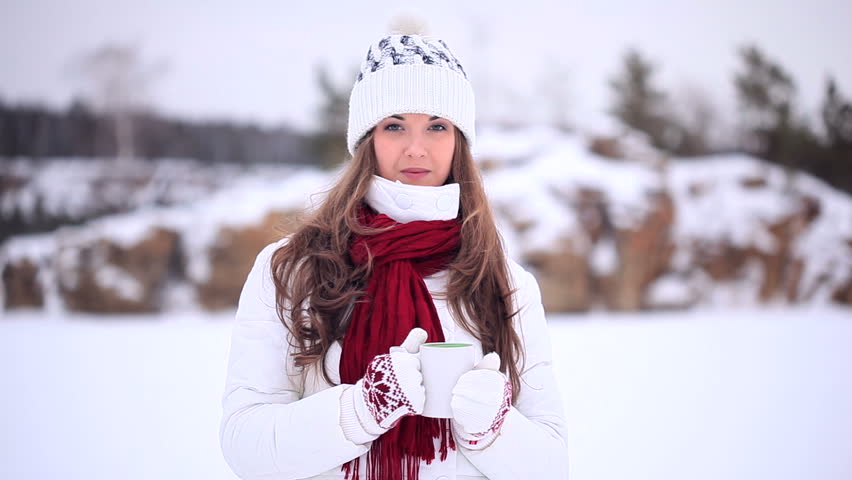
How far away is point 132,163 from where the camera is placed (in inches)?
469

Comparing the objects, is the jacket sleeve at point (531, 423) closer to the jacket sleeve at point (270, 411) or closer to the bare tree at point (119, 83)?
the jacket sleeve at point (270, 411)

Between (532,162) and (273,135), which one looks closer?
(532,162)

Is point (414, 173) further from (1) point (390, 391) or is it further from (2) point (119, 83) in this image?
(2) point (119, 83)

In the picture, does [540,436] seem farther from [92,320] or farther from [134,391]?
[92,320]

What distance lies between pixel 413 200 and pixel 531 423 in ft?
1.73

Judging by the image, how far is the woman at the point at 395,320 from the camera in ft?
3.65

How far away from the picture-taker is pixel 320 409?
3.65ft

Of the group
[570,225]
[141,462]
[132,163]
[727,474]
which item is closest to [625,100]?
[570,225]

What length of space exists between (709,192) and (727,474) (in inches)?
316

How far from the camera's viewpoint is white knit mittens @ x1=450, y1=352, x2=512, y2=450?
106 cm

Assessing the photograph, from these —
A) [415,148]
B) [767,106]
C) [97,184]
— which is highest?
[767,106]

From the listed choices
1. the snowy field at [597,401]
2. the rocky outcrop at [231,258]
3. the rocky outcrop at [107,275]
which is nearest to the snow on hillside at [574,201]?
the rocky outcrop at [231,258]

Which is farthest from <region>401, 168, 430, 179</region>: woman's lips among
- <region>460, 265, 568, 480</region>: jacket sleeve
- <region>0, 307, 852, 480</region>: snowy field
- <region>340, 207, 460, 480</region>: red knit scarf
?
<region>0, 307, 852, 480</region>: snowy field

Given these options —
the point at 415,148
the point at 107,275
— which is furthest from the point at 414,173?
the point at 107,275
